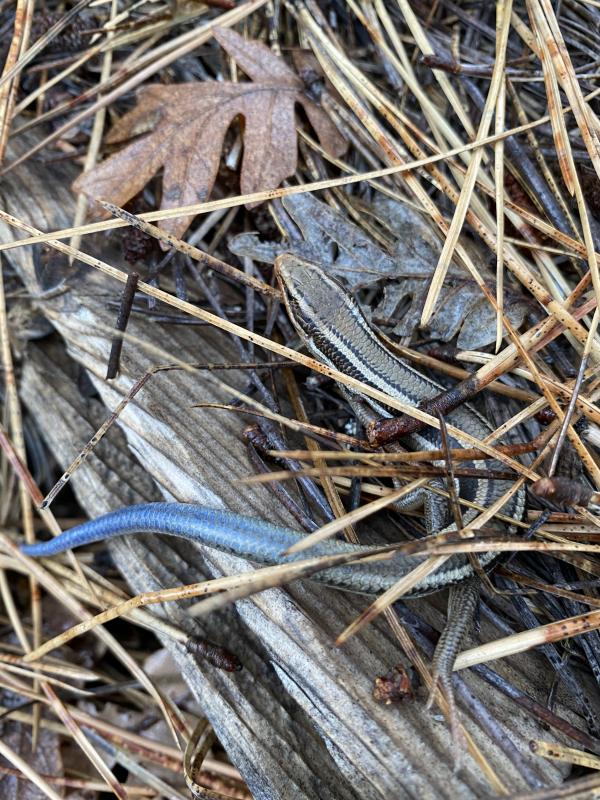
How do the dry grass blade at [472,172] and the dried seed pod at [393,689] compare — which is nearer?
the dried seed pod at [393,689]

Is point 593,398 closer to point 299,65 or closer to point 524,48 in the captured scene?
point 524,48

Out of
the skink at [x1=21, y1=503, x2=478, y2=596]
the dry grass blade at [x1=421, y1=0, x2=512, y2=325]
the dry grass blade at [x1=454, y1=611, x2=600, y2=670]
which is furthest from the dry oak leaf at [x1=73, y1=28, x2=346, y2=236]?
the dry grass blade at [x1=454, y1=611, x2=600, y2=670]

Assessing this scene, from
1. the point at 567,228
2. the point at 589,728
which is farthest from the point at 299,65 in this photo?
the point at 589,728

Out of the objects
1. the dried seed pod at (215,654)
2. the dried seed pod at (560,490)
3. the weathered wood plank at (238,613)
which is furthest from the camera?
the dried seed pod at (215,654)

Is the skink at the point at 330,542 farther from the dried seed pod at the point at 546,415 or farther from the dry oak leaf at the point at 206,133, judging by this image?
the dry oak leaf at the point at 206,133

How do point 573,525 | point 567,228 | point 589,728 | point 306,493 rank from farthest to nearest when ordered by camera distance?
point 567,228 → point 306,493 → point 573,525 → point 589,728

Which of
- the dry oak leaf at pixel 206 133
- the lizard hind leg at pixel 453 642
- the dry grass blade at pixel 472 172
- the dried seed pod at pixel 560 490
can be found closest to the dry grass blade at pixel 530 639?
the lizard hind leg at pixel 453 642

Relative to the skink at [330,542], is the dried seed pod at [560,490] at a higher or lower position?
lower
